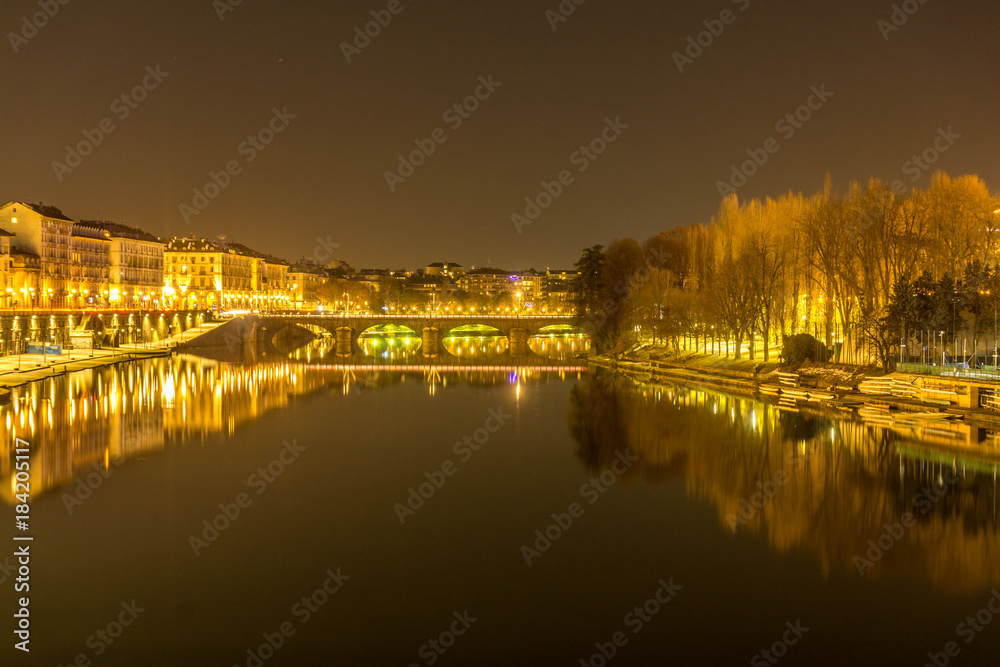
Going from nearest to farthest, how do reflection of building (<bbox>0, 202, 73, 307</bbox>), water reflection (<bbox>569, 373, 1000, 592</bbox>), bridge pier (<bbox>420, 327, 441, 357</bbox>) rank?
water reflection (<bbox>569, 373, 1000, 592</bbox>) < bridge pier (<bbox>420, 327, 441, 357</bbox>) < reflection of building (<bbox>0, 202, 73, 307</bbox>)

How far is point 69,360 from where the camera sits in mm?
58500

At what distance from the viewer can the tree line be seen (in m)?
40.2

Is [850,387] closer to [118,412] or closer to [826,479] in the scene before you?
[826,479]

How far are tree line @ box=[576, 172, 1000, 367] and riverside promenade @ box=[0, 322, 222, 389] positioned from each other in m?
40.5

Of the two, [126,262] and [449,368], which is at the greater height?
[126,262]

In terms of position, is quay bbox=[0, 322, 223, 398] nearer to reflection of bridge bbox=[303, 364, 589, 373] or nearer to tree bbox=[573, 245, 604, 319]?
reflection of bridge bbox=[303, 364, 589, 373]

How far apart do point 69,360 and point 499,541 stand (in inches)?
1937

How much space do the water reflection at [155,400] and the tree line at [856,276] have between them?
1292cm

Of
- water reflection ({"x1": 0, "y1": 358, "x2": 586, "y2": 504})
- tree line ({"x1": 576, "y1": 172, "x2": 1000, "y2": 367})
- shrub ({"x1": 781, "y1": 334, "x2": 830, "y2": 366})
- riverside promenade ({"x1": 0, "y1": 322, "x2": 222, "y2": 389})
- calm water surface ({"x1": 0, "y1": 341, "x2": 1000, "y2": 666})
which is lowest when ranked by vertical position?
calm water surface ({"x1": 0, "y1": 341, "x2": 1000, "y2": 666})

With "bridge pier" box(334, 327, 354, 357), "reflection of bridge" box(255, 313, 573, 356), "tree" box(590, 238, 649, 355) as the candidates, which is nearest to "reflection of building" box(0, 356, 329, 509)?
"tree" box(590, 238, 649, 355)

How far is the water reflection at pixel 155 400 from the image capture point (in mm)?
27031

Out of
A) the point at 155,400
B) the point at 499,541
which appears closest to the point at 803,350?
the point at 155,400

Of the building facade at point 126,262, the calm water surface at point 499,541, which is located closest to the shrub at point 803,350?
the calm water surface at point 499,541

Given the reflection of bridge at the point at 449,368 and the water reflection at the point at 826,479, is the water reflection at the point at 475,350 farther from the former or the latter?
the water reflection at the point at 826,479
